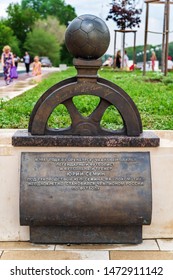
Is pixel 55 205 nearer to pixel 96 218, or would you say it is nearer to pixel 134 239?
pixel 96 218

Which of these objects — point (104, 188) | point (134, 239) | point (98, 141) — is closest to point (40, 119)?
point (98, 141)

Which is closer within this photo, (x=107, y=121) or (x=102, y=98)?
(x=102, y=98)

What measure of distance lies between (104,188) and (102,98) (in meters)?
0.72

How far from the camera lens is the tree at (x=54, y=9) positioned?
87938 mm

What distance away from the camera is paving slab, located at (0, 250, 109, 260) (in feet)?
12.2

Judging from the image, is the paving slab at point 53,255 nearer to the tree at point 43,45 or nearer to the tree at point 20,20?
the tree at point 43,45

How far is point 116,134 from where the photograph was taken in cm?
406

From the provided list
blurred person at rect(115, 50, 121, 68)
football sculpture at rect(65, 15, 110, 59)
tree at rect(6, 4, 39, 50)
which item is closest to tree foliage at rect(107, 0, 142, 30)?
blurred person at rect(115, 50, 121, 68)

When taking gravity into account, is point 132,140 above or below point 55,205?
above

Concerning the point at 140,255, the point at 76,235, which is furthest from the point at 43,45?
the point at 140,255

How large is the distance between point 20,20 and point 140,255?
266ft

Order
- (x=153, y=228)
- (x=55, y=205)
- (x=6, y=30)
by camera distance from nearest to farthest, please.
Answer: (x=55, y=205)
(x=153, y=228)
(x=6, y=30)

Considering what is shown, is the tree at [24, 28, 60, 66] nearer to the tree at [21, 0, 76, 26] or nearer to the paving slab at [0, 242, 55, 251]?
the tree at [21, 0, 76, 26]

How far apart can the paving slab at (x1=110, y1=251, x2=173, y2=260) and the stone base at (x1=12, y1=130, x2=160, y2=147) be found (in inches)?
32.5
